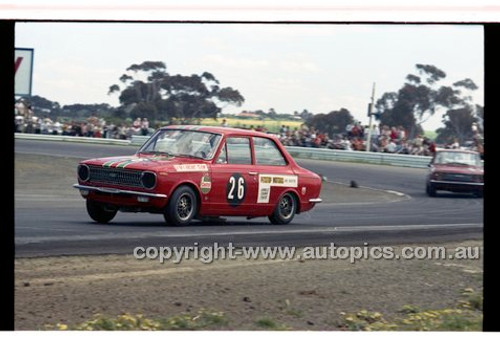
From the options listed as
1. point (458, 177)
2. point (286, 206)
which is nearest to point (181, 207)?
point (286, 206)

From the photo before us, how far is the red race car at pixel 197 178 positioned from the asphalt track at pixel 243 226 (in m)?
0.17

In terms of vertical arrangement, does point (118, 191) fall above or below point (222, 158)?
below

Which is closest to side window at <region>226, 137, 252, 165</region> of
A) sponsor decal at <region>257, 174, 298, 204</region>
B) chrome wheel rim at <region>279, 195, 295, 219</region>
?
sponsor decal at <region>257, 174, 298, 204</region>

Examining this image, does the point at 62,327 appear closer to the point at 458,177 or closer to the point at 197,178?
the point at 197,178

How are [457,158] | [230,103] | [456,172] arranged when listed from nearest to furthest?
[230,103] → [457,158] → [456,172]

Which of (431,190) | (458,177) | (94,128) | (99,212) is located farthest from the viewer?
(431,190)

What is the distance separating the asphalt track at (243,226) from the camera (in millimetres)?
9453

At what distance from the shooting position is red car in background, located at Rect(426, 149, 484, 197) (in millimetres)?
9519

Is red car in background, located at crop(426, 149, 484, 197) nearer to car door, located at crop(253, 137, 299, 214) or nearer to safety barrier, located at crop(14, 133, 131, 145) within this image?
car door, located at crop(253, 137, 299, 214)

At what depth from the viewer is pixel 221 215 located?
11000 mm

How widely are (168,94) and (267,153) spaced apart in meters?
2.21

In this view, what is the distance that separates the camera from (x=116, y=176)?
10453 millimetres

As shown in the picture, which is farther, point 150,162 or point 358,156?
point 358,156
